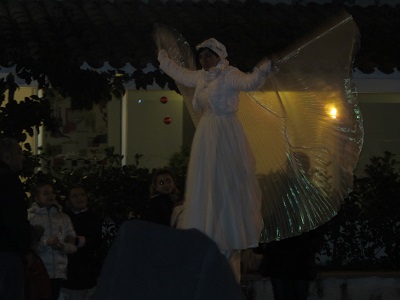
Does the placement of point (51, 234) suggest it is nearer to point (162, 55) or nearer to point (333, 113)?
point (162, 55)

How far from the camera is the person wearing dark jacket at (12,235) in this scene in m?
6.91

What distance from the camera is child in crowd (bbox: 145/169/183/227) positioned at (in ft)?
27.7

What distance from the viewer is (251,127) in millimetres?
7402

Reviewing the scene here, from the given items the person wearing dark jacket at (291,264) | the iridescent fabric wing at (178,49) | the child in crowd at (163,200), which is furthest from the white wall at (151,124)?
the iridescent fabric wing at (178,49)

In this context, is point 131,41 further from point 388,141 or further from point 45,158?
point 388,141

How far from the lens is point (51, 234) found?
27.9ft

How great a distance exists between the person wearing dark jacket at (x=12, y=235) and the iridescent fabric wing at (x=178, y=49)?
1.41m

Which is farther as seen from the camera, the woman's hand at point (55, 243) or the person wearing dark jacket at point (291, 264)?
the person wearing dark jacket at point (291, 264)

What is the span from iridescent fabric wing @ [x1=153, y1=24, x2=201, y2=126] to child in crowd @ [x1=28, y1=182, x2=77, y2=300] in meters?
1.69

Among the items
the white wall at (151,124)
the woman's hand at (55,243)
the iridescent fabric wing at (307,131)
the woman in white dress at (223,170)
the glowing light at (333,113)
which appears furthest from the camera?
the white wall at (151,124)

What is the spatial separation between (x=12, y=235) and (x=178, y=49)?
1893 mm

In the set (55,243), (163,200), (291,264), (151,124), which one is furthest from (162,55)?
(151,124)

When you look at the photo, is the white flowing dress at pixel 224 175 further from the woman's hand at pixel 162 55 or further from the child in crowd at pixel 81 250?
the child in crowd at pixel 81 250

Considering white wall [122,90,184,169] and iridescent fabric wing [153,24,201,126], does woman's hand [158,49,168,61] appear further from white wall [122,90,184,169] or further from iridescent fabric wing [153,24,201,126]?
white wall [122,90,184,169]
